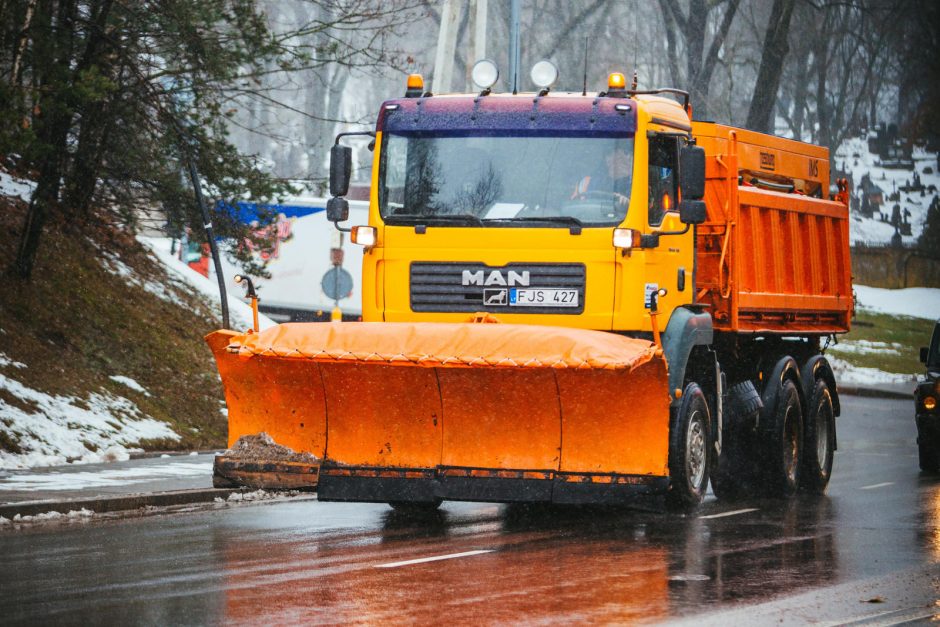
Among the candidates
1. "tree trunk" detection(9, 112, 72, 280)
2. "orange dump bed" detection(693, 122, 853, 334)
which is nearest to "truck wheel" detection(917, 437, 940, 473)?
"orange dump bed" detection(693, 122, 853, 334)

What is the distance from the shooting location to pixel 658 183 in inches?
484

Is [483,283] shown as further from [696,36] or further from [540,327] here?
[696,36]

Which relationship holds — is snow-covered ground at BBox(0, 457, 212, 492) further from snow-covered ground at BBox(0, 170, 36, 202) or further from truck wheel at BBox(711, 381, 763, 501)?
snow-covered ground at BBox(0, 170, 36, 202)

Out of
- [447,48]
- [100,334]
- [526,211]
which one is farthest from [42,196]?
[447,48]

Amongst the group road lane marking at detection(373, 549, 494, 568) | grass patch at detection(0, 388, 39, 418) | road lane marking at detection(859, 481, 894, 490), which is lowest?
road lane marking at detection(859, 481, 894, 490)

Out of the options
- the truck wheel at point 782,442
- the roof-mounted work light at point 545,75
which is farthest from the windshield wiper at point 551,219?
the truck wheel at point 782,442

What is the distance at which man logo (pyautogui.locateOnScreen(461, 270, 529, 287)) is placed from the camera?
473 inches

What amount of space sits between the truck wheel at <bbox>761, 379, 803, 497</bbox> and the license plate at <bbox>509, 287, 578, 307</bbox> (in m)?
3.58

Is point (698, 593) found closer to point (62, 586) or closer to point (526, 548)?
point (526, 548)

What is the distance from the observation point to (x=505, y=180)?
40.4 feet

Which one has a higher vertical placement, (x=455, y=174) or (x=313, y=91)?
(x=313, y=91)

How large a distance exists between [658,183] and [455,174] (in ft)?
5.18

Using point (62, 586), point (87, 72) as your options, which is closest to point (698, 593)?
point (62, 586)

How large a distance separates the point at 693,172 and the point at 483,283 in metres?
1.80
